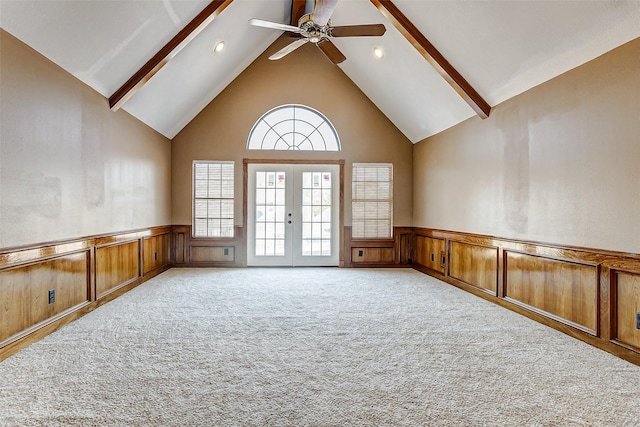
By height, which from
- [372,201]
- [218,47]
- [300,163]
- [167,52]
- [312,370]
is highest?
[218,47]

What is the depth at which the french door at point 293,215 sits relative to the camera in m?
6.37

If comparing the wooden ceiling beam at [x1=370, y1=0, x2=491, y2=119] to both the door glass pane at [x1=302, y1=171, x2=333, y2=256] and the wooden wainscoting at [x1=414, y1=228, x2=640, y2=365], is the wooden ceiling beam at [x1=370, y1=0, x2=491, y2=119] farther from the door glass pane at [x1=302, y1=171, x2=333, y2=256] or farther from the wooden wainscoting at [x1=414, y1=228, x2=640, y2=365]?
the door glass pane at [x1=302, y1=171, x2=333, y2=256]

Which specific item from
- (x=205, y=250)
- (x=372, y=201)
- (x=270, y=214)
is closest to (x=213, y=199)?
(x=205, y=250)

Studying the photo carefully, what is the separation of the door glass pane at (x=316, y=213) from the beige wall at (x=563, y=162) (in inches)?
91.8

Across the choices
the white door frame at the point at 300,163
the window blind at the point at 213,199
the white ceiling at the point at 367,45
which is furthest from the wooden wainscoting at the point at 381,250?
the window blind at the point at 213,199

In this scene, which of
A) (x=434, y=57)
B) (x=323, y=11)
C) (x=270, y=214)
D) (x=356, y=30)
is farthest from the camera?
(x=270, y=214)

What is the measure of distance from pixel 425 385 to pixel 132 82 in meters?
4.31

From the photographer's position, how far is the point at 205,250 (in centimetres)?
629

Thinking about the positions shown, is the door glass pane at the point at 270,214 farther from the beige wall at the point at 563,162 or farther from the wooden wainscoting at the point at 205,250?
the beige wall at the point at 563,162

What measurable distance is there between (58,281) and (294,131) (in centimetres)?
431

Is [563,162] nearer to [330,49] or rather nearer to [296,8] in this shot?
[330,49]

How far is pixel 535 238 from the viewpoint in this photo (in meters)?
3.56

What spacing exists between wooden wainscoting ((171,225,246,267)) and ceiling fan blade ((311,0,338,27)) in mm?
3783

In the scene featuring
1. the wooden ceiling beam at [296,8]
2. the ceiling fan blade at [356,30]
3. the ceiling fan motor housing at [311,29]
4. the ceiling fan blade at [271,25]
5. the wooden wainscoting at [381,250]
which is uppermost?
the wooden ceiling beam at [296,8]
